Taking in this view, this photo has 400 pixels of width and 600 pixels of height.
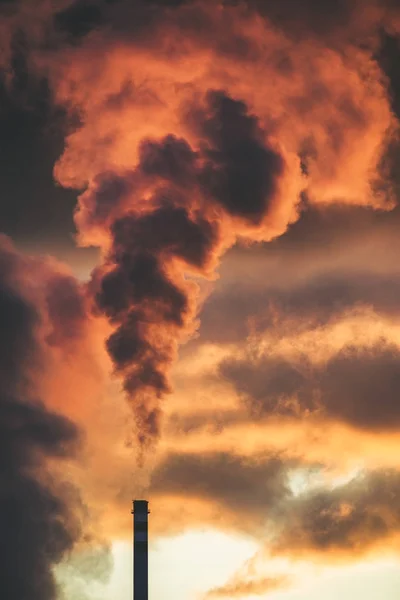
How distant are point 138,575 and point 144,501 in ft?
18.8

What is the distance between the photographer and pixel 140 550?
8600 centimetres

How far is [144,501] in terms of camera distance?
293ft

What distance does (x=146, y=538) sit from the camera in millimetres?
87125

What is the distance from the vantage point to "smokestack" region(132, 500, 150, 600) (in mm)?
84188

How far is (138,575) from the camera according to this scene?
84.5 m

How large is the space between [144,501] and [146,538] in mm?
2714

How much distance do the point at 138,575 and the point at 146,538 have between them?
3073 millimetres

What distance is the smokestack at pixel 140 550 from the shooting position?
276ft
